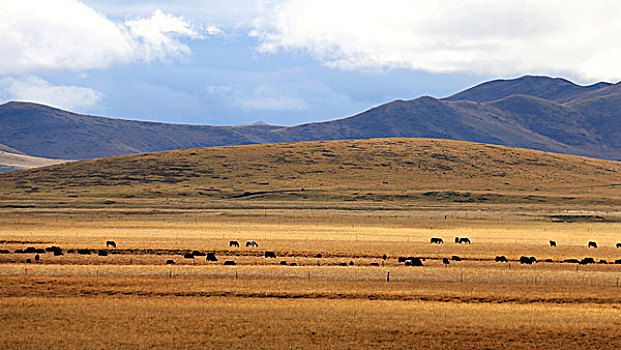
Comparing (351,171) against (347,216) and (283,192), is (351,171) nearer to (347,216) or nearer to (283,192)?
(283,192)

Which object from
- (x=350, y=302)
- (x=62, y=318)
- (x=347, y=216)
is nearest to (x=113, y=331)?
(x=62, y=318)

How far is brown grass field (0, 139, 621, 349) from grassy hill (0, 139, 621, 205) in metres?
1.11

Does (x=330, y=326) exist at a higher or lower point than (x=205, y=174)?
lower

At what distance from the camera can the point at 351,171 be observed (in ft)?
506

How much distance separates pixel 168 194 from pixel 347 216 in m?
A: 45.1

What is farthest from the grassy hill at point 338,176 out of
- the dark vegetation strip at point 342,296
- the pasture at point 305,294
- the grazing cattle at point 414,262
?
the dark vegetation strip at point 342,296

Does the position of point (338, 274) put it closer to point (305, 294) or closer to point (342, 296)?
point (342, 296)

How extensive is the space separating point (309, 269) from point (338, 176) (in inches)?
4194

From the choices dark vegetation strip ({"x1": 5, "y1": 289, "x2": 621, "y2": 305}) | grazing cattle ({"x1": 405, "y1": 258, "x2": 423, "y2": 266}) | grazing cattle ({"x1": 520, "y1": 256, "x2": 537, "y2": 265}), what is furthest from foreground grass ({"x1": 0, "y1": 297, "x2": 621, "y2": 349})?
grazing cattle ({"x1": 520, "y1": 256, "x2": 537, "y2": 265})

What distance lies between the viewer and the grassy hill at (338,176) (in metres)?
128

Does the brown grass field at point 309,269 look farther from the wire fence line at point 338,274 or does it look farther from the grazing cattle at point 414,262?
the grazing cattle at point 414,262

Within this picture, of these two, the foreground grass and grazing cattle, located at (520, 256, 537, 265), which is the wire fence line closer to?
grazing cattle, located at (520, 256, 537, 265)

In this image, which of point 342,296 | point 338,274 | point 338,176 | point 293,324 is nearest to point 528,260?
point 338,274

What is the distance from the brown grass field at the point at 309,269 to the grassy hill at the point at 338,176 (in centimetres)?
111
